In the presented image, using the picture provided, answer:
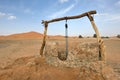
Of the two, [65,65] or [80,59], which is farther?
[65,65]

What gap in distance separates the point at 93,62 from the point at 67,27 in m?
2.07

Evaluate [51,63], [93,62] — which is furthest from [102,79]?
[51,63]

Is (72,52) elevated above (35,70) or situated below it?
above

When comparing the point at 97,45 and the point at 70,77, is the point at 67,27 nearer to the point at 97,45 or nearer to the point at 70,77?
the point at 97,45

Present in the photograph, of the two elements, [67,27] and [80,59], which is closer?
[80,59]

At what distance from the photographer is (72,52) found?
6.10 metres

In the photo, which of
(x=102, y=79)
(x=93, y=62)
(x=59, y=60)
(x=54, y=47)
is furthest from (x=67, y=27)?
(x=102, y=79)

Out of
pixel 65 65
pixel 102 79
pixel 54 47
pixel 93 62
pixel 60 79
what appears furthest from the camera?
pixel 54 47

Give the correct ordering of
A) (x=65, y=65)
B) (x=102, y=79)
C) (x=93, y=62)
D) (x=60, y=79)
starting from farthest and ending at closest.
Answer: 1. (x=65, y=65)
2. (x=60, y=79)
3. (x=93, y=62)
4. (x=102, y=79)

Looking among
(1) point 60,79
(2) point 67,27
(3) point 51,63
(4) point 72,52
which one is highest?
(2) point 67,27

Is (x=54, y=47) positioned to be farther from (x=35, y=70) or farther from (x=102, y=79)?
(x=102, y=79)

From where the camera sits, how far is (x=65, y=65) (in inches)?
247

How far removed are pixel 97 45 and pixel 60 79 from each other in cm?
188

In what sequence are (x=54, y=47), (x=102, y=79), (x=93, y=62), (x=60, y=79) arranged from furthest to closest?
1. (x=54, y=47)
2. (x=60, y=79)
3. (x=93, y=62)
4. (x=102, y=79)
